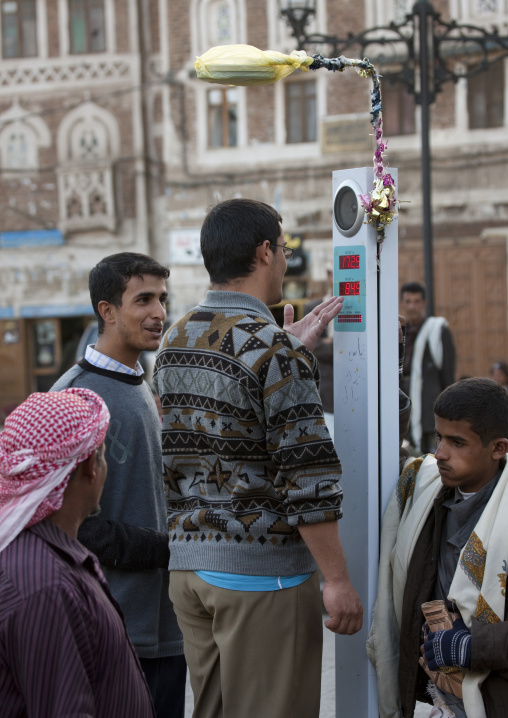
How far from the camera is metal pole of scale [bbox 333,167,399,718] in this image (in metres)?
2.77

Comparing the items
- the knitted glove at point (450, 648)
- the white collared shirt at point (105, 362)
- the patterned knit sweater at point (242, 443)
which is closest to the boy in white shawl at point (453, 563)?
the knitted glove at point (450, 648)

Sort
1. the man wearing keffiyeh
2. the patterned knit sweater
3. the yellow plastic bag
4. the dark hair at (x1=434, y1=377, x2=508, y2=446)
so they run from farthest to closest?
the yellow plastic bag, the dark hair at (x1=434, y1=377, x2=508, y2=446), the patterned knit sweater, the man wearing keffiyeh

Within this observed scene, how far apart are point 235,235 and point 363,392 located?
662mm

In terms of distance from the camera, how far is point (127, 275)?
9.78 ft

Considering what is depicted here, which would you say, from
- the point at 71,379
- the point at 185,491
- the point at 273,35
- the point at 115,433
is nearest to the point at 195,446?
the point at 185,491

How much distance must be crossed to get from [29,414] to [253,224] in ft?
3.30

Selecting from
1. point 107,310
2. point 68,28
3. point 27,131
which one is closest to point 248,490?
point 107,310

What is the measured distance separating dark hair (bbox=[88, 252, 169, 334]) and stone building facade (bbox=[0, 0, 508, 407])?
47.2ft

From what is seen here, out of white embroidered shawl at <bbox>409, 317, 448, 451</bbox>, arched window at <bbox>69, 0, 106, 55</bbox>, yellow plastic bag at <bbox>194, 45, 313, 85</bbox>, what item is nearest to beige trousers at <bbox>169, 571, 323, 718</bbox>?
yellow plastic bag at <bbox>194, 45, 313, 85</bbox>

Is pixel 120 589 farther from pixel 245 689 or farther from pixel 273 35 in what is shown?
pixel 273 35

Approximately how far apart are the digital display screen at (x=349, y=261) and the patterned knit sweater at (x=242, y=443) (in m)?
0.42

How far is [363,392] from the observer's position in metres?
2.78

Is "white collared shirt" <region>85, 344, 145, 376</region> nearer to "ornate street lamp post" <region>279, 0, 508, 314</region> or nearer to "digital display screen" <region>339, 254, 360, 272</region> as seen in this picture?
"digital display screen" <region>339, 254, 360, 272</region>

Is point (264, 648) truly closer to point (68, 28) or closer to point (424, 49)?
point (424, 49)
